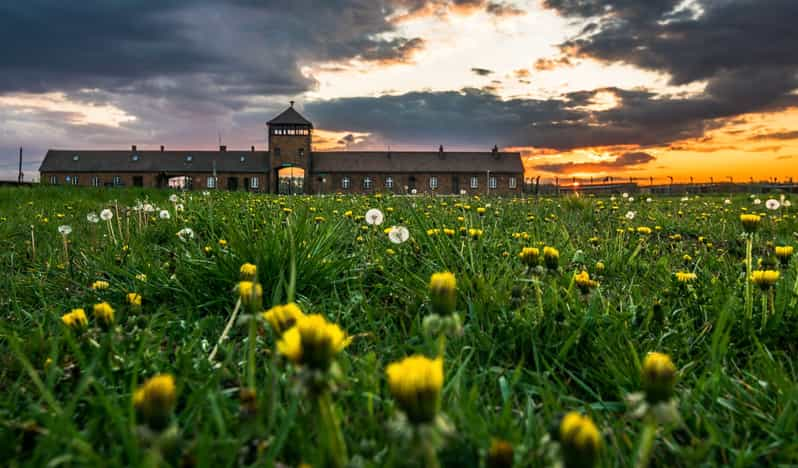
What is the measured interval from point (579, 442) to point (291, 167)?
67.6m

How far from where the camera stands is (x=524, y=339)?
1832 millimetres

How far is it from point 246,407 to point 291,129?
67.9m

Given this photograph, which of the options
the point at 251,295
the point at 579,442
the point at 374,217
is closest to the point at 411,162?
the point at 374,217

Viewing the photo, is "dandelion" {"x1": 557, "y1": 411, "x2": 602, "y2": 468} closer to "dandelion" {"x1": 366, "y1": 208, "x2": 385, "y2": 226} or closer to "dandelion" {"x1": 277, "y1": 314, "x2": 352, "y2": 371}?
"dandelion" {"x1": 277, "y1": 314, "x2": 352, "y2": 371}

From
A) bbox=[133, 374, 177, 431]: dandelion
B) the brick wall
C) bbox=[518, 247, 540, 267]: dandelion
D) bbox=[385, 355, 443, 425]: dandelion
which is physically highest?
the brick wall

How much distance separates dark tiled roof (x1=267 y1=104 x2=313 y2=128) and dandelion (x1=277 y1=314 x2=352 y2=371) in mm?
67130

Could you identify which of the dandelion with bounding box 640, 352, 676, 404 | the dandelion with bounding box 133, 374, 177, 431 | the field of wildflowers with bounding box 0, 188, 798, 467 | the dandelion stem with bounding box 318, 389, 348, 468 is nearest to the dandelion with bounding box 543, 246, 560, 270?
the field of wildflowers with bounding box 0, 188, 798, 467

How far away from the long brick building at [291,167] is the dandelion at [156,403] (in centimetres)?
6553

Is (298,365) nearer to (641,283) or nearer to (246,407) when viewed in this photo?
(246,407)

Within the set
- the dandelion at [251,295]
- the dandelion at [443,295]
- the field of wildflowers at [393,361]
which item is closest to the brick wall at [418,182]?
the field of wildflowers at [393,361]

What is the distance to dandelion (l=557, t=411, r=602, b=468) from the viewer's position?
27.7 inches

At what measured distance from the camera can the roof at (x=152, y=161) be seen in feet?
223

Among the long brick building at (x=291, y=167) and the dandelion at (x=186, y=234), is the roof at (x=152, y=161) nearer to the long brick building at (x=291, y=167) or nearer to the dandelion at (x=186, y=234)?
the long brick building at (x=291, y=167)

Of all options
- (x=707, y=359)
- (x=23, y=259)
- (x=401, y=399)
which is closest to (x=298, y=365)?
(x=401, y=399)
